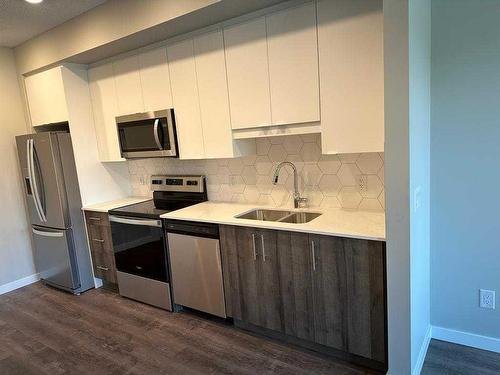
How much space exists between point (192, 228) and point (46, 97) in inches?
91.7

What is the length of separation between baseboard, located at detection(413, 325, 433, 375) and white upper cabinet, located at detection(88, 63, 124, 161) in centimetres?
312

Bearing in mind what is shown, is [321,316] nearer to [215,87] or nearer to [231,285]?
[231,285]

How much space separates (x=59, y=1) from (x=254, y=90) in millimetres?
1751

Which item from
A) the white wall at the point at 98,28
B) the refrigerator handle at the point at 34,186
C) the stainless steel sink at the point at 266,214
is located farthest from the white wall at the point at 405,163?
the refrigerator handle at the point at 34,186

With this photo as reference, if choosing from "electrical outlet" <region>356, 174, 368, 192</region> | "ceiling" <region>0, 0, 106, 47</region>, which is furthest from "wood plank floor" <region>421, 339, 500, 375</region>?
"ceiling" <region>0, 0, 106, 47</region>

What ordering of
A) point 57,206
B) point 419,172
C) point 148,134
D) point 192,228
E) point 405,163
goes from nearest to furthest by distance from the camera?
point 405,163
point 419,172
point 192,228
point 148,134
point 57,206

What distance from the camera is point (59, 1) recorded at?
107 inches

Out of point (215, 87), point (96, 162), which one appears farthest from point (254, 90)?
point (96, 162)

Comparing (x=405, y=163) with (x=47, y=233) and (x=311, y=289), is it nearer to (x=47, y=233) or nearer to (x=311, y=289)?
(x=311, y=289)

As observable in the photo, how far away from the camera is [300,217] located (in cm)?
267

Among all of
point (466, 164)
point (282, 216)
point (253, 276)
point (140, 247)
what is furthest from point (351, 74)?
point (140, 247)

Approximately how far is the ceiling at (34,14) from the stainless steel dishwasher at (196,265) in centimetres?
198

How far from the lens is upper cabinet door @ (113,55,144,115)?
3209 mm

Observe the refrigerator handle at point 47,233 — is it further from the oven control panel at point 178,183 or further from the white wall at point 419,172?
the white wall at point 419,172
